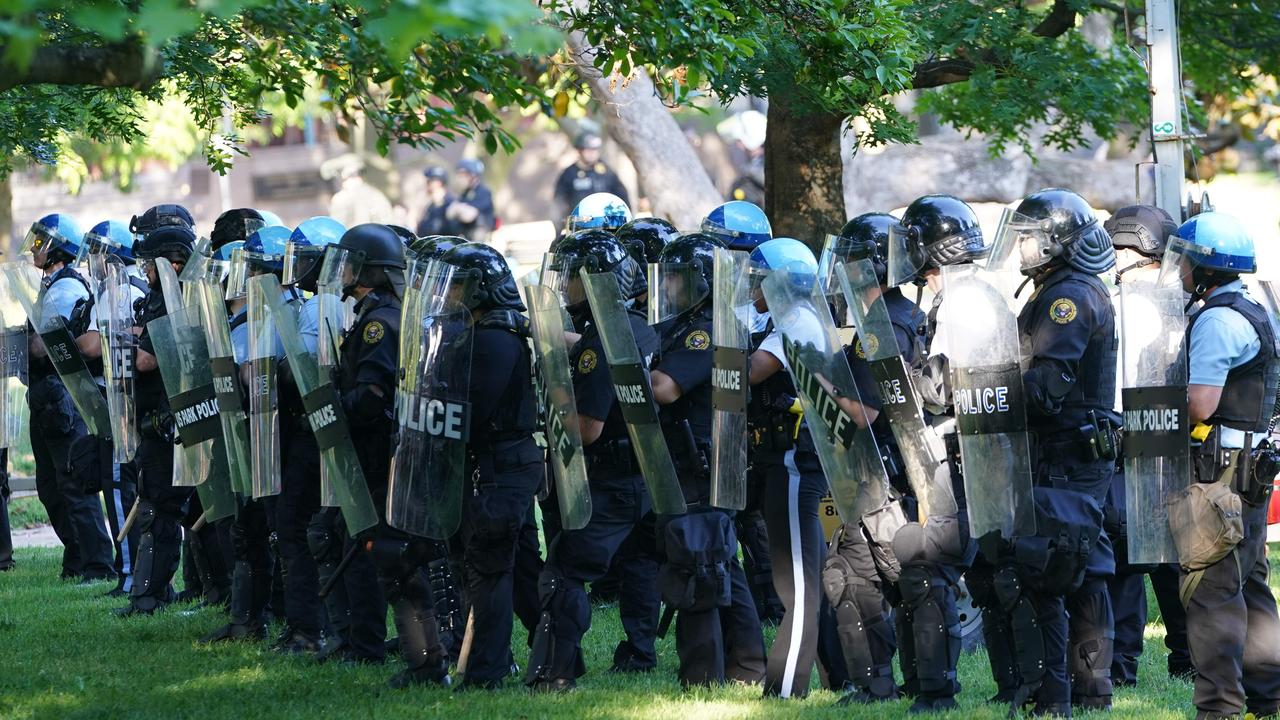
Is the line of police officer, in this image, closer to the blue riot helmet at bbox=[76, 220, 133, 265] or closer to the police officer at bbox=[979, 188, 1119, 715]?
the police officer at bbox=[979, 188, 1119, 715]

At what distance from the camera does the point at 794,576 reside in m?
6.52

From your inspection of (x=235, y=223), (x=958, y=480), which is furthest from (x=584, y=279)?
(x=235, y=223)

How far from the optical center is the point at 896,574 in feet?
20.5

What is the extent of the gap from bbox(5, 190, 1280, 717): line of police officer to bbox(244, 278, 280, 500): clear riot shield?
1 centimetres

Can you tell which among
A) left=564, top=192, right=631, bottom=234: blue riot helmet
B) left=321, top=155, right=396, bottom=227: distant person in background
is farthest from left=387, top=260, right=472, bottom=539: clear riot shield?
left=321, top=155, right=396, bottom=227: distant person in background

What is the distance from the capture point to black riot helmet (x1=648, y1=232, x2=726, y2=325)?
6.52m

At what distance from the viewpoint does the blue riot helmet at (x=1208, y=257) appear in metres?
5.93

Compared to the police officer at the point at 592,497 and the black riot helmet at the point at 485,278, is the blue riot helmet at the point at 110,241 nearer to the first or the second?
the black riot helmet at the point at 485,278

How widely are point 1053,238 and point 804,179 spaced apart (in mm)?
5336

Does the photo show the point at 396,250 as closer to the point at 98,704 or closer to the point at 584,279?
the point at 584,279

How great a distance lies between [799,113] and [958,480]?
4145mm

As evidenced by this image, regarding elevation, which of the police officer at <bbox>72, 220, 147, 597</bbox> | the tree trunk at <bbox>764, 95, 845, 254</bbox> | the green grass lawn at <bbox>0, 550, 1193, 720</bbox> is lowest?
the green grass lawn at <bbox>0, 550, 1193, 720</bbox>

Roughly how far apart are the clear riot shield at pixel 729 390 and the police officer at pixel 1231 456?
1695mm

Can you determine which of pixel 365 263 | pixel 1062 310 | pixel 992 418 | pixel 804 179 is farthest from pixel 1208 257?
pixel 804 179
